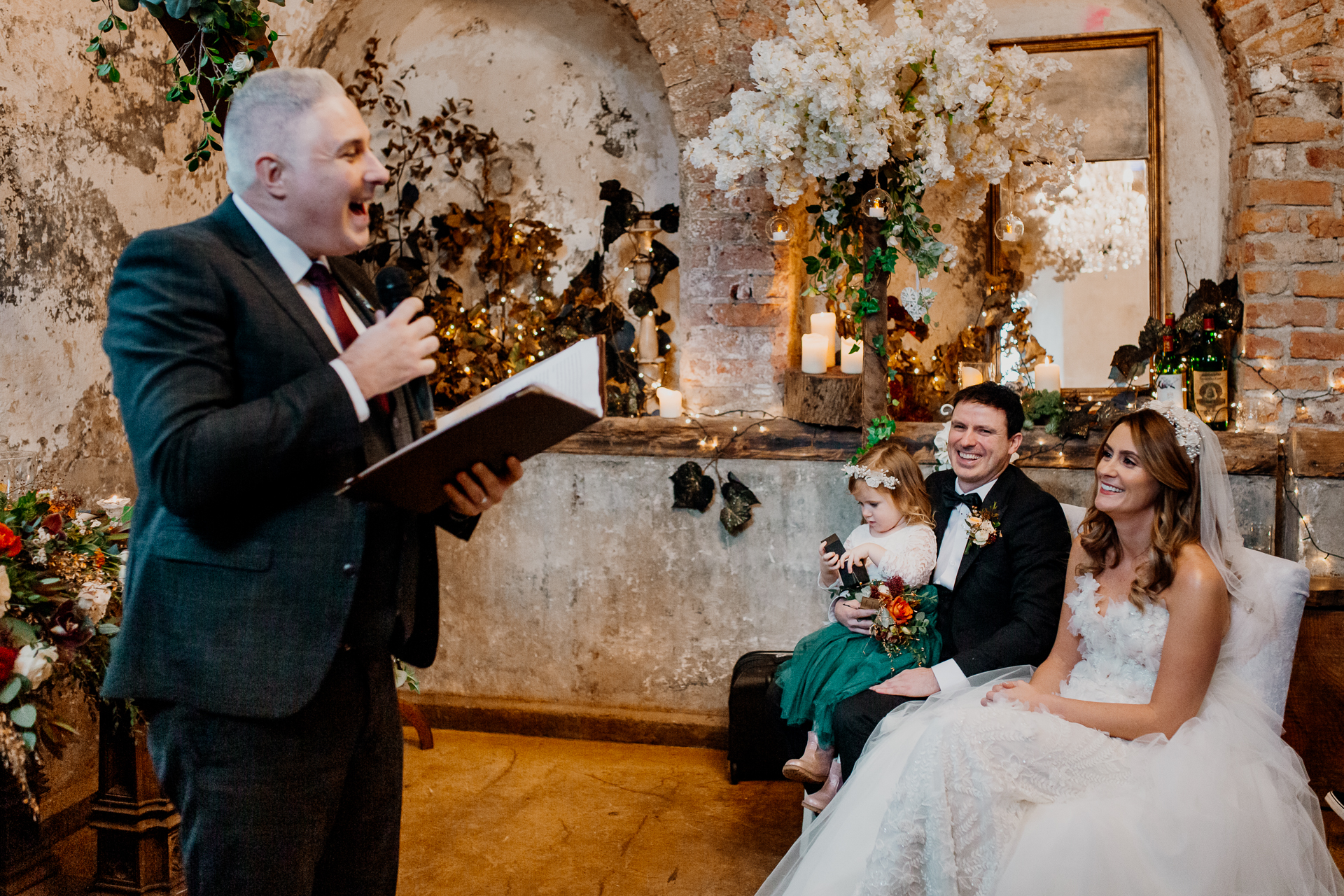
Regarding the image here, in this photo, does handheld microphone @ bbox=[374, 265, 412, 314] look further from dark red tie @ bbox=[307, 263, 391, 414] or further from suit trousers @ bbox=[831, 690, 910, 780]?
suit trousers @ bbox=[831, 690, 910, 780]

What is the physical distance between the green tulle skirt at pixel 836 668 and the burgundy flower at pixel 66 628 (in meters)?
1.76

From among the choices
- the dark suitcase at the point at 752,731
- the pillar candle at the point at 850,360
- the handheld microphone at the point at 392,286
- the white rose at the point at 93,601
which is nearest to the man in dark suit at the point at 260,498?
the handheld microphone at the point at 392,286

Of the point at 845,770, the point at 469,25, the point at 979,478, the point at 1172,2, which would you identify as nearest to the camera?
the point at 845,770

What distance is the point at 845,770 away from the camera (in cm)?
272

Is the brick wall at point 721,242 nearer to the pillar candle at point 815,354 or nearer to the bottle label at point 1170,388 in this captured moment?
the pillar candle at point 815,354

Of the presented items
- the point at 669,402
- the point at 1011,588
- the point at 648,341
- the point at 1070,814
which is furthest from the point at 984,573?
the point at 648,341

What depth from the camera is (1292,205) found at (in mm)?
3598

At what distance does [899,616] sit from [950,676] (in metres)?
0.20

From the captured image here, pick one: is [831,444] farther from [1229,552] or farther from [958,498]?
[1229,552]

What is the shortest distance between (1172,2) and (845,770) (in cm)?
310

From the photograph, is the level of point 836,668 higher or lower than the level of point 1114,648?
lower

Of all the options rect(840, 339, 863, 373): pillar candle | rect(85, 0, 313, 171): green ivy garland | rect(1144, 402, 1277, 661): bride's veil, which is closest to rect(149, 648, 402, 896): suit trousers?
rect(85, 0, 313, 171): green ivy garland

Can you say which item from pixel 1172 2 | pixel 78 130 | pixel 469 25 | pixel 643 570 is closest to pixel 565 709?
pixel 643 570

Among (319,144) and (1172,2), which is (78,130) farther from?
(1172,2)
